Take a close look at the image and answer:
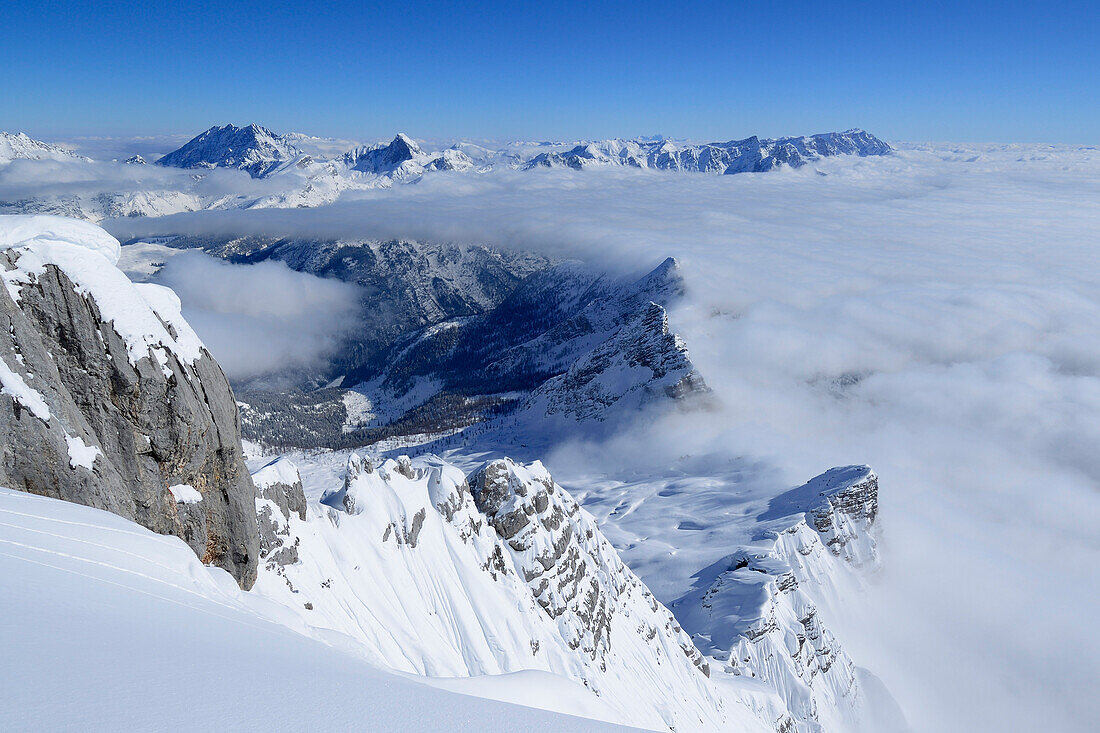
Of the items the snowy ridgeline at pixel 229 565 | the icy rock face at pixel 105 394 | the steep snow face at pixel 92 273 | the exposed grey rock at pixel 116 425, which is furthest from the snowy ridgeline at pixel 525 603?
the steep snow face at pixel 92 273

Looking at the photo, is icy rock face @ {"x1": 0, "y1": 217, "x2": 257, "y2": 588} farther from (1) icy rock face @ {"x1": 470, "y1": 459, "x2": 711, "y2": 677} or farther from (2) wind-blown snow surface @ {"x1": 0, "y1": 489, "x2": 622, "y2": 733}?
(1) icy rock face @ {"x1": 470, "y1": 459, "x2": 711, "y2": 677}

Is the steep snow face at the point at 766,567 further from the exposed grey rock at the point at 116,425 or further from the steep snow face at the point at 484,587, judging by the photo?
the exposed grey rock at the point at 116,425

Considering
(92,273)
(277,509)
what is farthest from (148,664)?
(277,509)

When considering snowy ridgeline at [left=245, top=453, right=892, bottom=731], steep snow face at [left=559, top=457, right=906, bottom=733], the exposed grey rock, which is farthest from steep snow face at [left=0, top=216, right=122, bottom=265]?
steep snow face at [left=559, top=457, right=906, bottom=733]

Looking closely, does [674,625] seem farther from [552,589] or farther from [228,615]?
[228,615]

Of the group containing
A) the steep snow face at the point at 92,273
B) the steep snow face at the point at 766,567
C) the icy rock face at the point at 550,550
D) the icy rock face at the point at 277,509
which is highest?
the steep snow face at the point at 92,273
